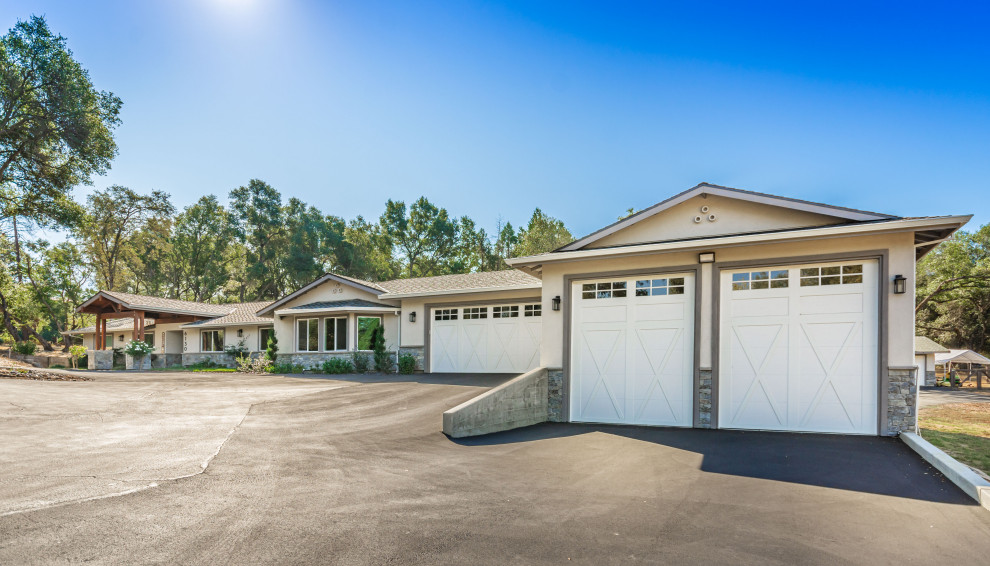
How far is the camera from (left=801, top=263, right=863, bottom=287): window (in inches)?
307

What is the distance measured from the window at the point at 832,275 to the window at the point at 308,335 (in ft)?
58.0

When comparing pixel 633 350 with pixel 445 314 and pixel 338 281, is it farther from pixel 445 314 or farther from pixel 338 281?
pixel 338 281

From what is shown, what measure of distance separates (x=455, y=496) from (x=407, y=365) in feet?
40.4

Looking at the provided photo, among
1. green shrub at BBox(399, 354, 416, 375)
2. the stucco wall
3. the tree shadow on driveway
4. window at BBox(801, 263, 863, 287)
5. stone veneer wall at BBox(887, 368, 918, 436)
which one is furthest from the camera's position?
green shrub at BBox(399, 354, 416, 375)

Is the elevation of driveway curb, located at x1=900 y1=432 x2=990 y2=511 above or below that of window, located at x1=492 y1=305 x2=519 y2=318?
below

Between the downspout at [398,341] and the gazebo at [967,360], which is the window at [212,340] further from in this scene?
the gazebo at [967,360]

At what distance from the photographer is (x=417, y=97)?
14430 millimetres

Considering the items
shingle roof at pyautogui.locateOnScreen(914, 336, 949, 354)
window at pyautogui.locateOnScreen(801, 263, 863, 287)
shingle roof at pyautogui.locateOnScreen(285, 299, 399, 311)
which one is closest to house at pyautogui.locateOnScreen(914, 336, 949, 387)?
shingle roof at pyautogui.locateOnScreen(914, 336, 949, 354)

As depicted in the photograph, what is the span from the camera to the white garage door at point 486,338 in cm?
1498

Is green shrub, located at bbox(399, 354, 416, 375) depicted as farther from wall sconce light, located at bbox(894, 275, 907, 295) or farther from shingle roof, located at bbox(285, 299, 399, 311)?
wall sconce light, located at bbox(894, 275, 907, 295)

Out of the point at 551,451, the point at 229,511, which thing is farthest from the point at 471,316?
the point at 229,511

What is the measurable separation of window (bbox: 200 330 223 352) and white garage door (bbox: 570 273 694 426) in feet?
76.8

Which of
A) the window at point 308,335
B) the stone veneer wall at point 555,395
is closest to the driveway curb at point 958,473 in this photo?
the stone veneer wall at point 555,395

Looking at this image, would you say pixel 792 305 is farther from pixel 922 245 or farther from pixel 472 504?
pixel 472 504
